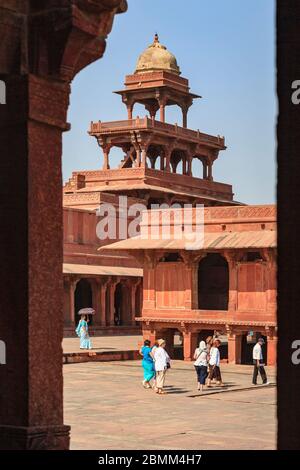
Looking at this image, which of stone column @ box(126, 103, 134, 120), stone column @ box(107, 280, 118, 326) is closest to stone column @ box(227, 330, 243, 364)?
stone column @ box(107, 280, 118, 326)

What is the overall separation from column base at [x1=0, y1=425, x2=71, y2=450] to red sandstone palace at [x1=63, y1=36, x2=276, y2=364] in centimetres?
2004

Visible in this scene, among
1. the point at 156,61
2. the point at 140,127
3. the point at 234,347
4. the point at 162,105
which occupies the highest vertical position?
the point at 156,61

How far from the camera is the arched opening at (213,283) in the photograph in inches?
1224

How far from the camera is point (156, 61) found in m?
53.7

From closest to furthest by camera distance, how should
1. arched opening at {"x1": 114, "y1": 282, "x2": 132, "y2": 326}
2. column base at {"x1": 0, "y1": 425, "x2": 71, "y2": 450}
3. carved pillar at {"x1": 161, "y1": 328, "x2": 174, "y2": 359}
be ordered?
column base at {"x1": 0, "y1": 425, "x2": 71, "y2": 450} < carved pillar at {"x1": 161, "y1": 328, "x2": 174, "y2": 359} < arched opening at {"x1": 114, "y1": 282, "x2": 132, "y2": 326}

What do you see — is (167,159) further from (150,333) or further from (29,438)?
(29,438)

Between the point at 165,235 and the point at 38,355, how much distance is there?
23.3 meters

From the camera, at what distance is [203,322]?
27375 millimetres

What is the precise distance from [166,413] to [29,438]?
10490mm

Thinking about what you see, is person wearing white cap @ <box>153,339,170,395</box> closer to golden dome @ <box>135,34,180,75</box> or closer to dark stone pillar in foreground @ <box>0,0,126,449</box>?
dark stone pillar in foreground @ <box>0,0,126,449</box>

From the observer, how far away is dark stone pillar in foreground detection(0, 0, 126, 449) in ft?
18.6
